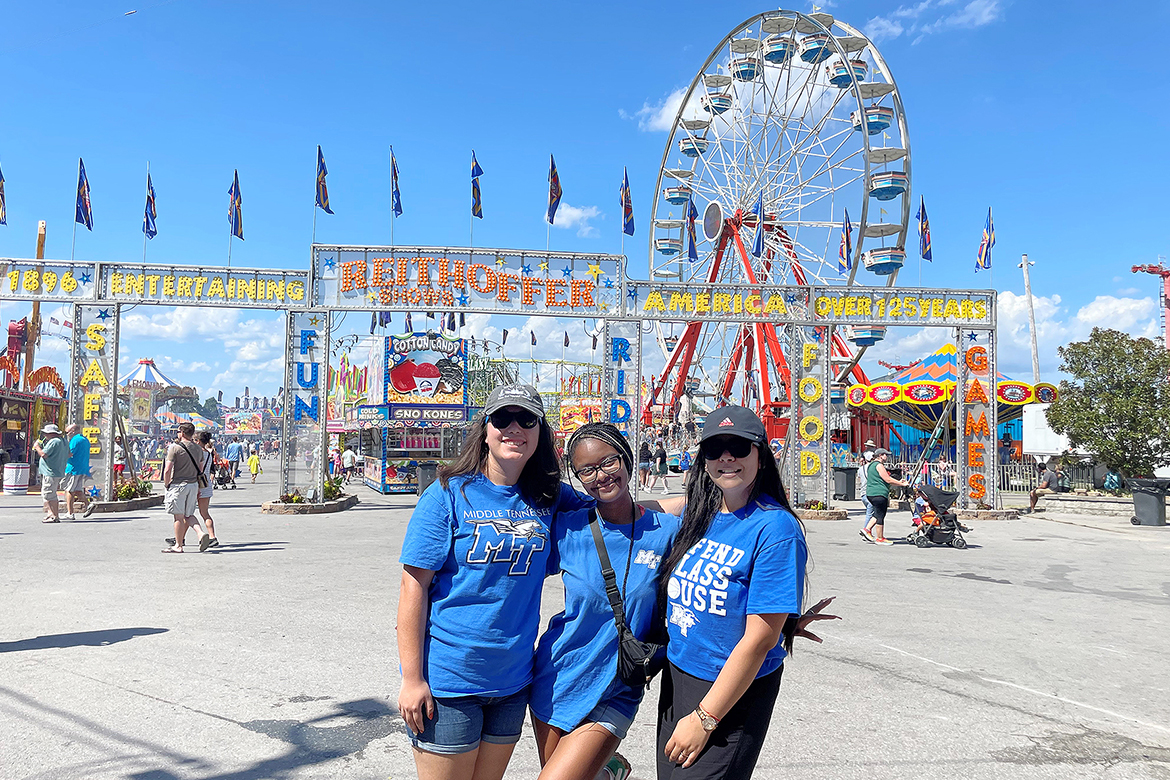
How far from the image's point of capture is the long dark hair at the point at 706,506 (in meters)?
2.52

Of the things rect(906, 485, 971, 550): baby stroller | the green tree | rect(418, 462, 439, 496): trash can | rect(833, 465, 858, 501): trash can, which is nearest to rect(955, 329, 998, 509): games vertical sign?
the green tree

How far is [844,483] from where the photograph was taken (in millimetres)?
22484

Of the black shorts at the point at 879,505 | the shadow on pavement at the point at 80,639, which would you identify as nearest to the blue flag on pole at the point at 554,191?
the black shorts at the point at 879,505

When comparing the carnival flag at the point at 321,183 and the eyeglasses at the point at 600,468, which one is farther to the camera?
the carnival flag at the point at 321,183

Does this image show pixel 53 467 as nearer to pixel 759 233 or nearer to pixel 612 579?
pixel 612 579

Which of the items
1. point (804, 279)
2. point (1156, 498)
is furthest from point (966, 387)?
point (804, 279)

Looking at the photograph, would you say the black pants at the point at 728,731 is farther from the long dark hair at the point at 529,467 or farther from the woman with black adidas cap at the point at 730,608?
the long dark hair at the point at 529,467

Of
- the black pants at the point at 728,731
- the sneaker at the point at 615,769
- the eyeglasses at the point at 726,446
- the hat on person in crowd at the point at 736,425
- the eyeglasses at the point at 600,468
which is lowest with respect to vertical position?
the sneaker at the point at 615,769

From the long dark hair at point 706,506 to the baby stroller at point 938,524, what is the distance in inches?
422

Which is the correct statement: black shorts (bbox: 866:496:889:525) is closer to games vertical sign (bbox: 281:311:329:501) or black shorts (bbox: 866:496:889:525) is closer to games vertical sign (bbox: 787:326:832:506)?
games vertical sign (bbox: 787:326:832:506)

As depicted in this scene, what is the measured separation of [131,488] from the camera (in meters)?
16.9

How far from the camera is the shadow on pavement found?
5652mm

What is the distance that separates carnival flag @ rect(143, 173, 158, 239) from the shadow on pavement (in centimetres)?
1476

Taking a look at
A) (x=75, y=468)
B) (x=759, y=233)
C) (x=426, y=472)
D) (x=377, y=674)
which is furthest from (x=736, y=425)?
(x=759, y=233)
